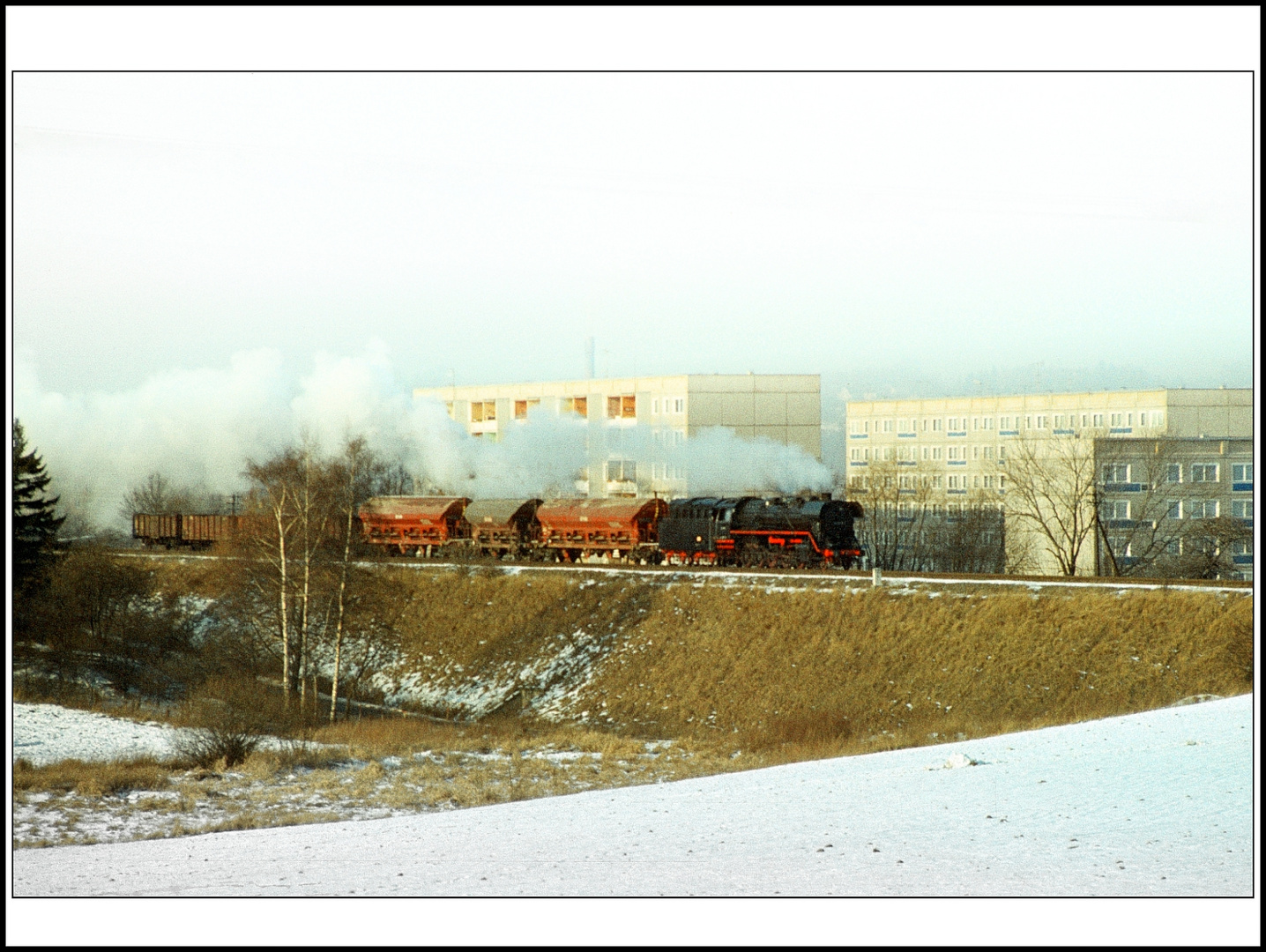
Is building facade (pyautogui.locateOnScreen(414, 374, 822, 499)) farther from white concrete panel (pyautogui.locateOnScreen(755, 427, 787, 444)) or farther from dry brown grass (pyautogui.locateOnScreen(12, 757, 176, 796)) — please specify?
dry brown grass (pyautogui.locateOnScreen(12, 757, 176, 796))

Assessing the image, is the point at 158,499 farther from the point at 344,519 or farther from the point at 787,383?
the point at 787,383

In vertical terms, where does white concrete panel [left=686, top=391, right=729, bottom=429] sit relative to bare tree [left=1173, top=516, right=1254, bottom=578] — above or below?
above

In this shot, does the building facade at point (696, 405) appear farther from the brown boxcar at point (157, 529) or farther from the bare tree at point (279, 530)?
the bare tree at point (279, 530)

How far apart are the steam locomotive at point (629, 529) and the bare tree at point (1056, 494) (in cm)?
1514

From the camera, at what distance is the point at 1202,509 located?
45.1 metres

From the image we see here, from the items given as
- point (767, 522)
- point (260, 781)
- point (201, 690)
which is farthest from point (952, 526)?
point (260, 781)

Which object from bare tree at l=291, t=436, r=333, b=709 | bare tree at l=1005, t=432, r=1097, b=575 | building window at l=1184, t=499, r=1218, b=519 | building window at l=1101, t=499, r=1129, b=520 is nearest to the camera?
bare tree at l=291, t=436, r=333, b=709

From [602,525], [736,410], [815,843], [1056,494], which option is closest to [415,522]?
[602,525]

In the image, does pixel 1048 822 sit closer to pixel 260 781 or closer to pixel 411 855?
pixel 411 855

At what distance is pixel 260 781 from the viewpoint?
682 inches

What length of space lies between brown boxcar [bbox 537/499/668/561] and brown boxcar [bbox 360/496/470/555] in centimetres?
368

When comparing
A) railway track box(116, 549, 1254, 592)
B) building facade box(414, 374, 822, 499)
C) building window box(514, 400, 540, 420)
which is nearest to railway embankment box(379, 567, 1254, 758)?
railway track box(116, 549, 1254, 592)

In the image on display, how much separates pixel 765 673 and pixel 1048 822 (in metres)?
16.4

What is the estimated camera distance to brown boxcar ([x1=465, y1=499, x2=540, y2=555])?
131 ft
